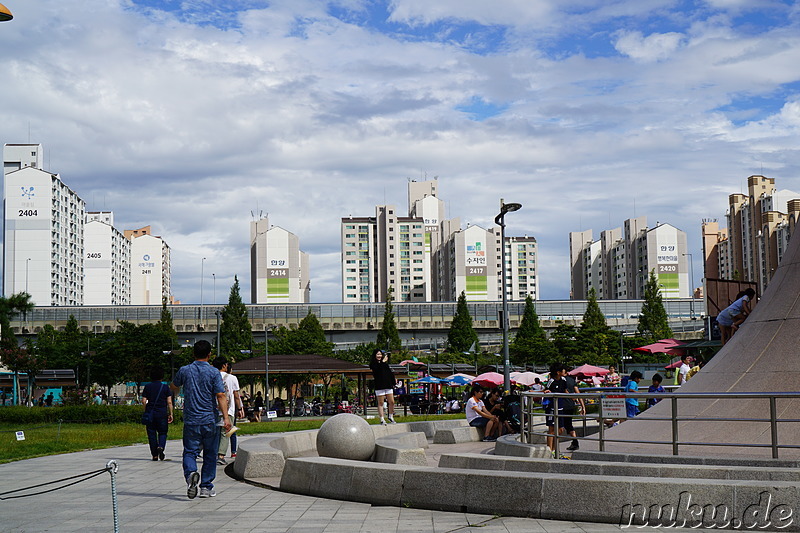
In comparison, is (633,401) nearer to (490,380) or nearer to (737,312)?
(737,312)

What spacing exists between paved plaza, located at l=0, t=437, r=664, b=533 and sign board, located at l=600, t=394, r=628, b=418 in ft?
9.71

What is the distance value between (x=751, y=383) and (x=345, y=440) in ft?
17.5

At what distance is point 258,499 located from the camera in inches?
378

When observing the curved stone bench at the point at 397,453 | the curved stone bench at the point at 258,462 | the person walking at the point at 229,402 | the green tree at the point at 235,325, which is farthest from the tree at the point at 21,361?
the curved stone bench at the point at 258,462

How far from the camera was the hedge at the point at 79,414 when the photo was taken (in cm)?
3033

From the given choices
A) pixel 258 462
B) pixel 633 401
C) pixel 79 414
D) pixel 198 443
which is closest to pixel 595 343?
pixel 79 414

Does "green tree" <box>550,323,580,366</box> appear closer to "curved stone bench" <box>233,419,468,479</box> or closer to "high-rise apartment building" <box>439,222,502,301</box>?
"curved stone bench" <box>233,419,468,479</box>

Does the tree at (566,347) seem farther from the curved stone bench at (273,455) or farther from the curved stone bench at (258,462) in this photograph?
the curved stone bench at (258,462)

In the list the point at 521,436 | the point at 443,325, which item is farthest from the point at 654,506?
the point at 443,325

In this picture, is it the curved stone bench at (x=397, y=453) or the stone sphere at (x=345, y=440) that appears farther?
the stone sphere at (x=345, y=440)

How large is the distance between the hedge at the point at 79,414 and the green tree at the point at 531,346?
41.5m

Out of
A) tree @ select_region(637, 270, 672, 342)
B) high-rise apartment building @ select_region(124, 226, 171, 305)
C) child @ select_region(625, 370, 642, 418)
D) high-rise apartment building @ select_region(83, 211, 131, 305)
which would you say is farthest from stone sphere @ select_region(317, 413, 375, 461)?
high-rise apartment building @ select_region(124, 226, 171, 305)

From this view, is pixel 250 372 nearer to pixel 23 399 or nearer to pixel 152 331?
pixel 152 331

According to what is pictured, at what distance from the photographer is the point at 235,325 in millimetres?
75000
